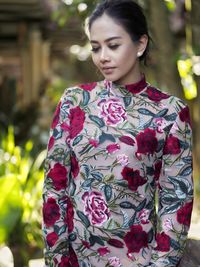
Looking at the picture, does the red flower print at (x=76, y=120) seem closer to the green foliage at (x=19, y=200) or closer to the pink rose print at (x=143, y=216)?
the pink rose print at (x=143, y=216)

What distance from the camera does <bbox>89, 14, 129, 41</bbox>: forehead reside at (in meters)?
2.17

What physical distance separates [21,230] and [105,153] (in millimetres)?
3076

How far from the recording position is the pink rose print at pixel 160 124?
2188 millimetres

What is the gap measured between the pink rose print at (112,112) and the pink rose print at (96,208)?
22 cm

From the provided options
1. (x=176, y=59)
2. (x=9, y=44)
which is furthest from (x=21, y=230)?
(x=9, y=44)

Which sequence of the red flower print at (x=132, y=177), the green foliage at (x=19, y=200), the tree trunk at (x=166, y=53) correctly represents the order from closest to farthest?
the red flower print at (x=132, y=177)
the green foliage at (x=19, y=200)
the tree trunk at (x=166, y=53)

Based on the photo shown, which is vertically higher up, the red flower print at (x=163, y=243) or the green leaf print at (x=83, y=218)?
the green leaf print at (x=83, y=218)

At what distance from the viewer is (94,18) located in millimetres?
2213

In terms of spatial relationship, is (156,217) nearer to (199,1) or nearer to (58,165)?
(58,165)

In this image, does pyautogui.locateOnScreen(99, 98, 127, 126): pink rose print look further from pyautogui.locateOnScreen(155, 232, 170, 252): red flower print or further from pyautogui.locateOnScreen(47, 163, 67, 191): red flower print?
pyautogui.locateOnScreen(155, 232, 170, 252): red flower print

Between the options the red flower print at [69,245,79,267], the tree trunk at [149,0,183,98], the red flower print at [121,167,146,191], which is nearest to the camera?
the red flower print at [121,167,146,191]

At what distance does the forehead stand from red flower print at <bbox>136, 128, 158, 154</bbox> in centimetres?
30

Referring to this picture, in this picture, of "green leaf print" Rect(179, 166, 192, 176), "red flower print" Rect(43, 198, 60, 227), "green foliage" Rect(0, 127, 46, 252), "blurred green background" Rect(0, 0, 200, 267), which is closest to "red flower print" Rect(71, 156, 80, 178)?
"red flower print" Rect(43, 198, 60, 227)

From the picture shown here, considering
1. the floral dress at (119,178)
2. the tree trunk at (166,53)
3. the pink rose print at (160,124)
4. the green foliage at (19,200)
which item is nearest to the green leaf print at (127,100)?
the floral dress at (119,178)
